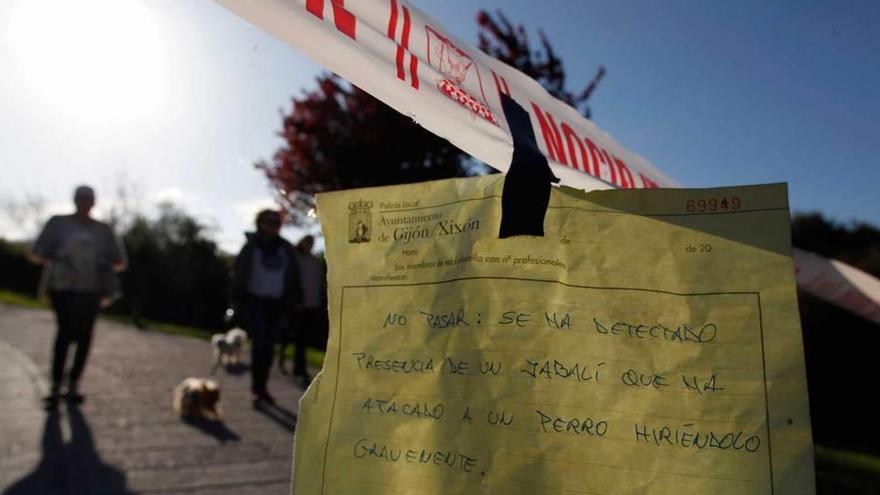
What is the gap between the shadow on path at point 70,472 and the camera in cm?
353

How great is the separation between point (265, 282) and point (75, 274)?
1499 mm

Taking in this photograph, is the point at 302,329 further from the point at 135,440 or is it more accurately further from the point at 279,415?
the point at 135,440

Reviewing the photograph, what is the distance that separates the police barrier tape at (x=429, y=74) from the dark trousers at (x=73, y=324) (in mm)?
5085

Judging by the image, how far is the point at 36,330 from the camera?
570 inches

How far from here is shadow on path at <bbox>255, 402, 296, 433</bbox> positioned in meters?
5.52

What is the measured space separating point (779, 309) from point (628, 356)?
23 cm

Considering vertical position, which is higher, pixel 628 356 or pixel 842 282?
pixel 842 282

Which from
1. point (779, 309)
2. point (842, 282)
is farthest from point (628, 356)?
point (842, 282)

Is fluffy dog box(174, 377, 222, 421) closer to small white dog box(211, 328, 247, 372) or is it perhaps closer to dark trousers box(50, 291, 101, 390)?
dark trousers box(50, 291, 101, 390)

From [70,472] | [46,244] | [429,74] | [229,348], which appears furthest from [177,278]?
[429,74]

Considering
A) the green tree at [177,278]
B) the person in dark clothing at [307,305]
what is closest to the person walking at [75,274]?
the person in dark clothing at [307,305]

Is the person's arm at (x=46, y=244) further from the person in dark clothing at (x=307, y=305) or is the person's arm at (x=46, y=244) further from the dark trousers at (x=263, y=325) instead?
the person in dark clothing at (x=307, y=305)

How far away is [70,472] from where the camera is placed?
3.83 meters

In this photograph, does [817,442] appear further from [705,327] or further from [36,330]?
[36,330]
